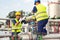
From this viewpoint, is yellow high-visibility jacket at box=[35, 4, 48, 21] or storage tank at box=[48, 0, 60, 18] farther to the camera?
storage tank at box=[48, 0, 60, 18]

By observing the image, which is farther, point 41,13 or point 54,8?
point 54,8

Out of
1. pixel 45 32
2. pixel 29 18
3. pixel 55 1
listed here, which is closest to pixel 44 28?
pixel 45 32

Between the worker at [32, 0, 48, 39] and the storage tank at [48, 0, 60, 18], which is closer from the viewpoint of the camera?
the worker at [32, 0, 48, 39]

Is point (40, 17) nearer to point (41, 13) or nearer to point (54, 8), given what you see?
point (41, 13)

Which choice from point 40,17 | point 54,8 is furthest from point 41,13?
point 54,8

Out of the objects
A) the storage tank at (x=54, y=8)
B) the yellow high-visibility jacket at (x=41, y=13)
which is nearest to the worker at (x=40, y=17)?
the yellow high-visibility jacket at (x=41, y=13)

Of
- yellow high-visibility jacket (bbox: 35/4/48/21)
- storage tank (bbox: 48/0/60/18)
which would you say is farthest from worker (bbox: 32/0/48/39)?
storage tank (bbox: 48/0/60/18)

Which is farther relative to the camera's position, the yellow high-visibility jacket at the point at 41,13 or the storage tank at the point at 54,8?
the storage tank at the point at 54,8

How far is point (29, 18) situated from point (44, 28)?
600mm

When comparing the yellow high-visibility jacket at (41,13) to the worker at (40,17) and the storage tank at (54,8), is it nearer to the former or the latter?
the worker at (40,17)

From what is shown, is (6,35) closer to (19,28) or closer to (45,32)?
(19,28)

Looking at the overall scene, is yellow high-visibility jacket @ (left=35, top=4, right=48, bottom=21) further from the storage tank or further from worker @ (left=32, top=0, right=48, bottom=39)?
the storage tank

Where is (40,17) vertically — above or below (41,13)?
below

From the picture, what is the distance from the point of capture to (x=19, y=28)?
651 cm
